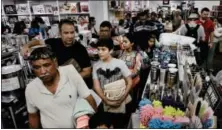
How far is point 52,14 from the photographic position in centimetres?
649

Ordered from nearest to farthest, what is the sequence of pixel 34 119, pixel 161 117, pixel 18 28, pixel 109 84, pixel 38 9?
1. pixel 161 117
2. pixel 34 119
3. pixel 109 84
4. pixel 18 28
5. pixel 38 9

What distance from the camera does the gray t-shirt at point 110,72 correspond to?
80.6 inches

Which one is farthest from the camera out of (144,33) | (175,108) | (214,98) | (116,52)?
(144,33)

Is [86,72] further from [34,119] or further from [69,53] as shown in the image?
[34,119]

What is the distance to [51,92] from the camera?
1.41 meters

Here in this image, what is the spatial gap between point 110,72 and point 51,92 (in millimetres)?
731

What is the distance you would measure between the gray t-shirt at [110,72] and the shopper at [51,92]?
60 centimetres

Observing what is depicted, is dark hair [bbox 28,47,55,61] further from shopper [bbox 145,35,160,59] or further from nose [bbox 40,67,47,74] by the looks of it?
shopper [bbox 145,35,160,59]

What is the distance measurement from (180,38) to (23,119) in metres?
2.27

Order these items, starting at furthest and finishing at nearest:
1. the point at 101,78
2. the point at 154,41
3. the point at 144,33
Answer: the point at 144,33
the point at 154,41
the point at 101,78

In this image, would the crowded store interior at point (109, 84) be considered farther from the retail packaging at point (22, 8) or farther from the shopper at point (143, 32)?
the retail packaging at point (22, 8)

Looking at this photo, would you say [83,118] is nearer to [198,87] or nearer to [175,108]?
[175,108]

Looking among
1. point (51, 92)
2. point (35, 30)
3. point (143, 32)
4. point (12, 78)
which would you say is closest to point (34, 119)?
point (51, 92)

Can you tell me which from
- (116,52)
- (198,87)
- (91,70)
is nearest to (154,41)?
(116,52)
